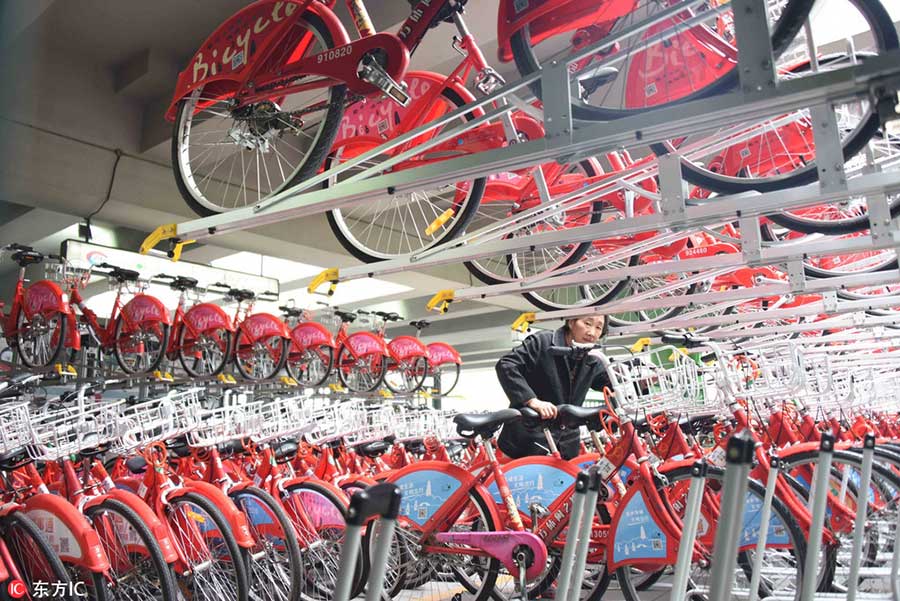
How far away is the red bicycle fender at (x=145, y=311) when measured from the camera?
573 cm

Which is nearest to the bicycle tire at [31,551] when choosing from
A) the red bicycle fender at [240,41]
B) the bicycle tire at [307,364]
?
the red bicycle fender at [240,41]

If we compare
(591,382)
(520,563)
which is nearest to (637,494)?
(520,563)

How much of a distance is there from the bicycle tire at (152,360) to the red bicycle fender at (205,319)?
0.32 meters

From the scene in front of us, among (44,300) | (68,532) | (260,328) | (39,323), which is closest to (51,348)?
(39,323)

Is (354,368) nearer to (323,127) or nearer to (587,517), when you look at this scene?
(323,127)

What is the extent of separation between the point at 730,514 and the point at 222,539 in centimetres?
281

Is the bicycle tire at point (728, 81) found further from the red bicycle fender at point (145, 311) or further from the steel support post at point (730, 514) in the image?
the red bicycle fender at point (145, 311)

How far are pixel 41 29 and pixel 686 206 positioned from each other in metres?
4.62

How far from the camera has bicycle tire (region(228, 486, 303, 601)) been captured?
338 cm

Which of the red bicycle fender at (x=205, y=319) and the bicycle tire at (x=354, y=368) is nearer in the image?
the red bicycle fender at (x=205, y=319)

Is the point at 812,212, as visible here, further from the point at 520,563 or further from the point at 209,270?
the point at 209,270

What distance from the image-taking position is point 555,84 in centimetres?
209

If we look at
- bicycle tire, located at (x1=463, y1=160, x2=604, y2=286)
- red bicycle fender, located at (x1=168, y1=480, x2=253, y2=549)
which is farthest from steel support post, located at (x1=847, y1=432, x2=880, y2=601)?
red bicycle fender, located at (x1=168, y1=480, x2=253, y2=549)

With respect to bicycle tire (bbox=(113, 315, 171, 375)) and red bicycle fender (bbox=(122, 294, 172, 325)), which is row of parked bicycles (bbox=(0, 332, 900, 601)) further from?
red bicycle fender (bbox=(122, 294, 172, 325))
